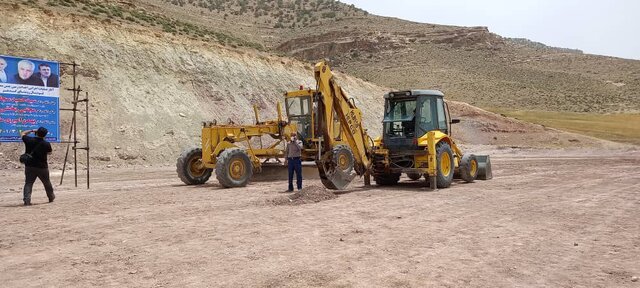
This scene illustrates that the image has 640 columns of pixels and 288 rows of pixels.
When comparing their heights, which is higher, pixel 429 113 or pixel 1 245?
pixel 429 113

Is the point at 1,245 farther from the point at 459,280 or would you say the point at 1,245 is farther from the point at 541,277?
the point at 541,277

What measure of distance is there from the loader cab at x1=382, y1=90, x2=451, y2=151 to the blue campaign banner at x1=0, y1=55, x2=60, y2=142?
8.82m

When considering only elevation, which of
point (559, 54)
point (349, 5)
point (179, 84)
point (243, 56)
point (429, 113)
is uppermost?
point (349, 5)

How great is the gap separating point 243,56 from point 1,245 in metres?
28.3

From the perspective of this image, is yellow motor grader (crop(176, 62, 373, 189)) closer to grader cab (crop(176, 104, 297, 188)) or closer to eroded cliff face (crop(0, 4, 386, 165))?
grader cab (crop(176, 104, 297, 188))

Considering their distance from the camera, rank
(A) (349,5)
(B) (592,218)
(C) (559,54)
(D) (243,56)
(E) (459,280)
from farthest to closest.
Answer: (A) (349,5) < (C) (559,54) < (D) (243,56) < (B) (592,218) < (E) (459,280)

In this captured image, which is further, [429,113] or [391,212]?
[429,113]

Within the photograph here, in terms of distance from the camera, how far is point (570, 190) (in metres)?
13.5

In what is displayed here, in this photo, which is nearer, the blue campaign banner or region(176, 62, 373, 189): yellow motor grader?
the blue campaign banner

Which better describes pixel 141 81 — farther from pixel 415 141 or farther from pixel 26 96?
pixel 415 141

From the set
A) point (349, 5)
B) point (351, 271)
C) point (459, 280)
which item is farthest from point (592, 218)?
point (349, 5)

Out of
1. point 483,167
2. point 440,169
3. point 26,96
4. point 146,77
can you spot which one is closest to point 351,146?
point 440,169

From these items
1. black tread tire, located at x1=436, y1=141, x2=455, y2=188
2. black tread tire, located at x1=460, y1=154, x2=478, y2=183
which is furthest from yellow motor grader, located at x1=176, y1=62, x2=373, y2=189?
black tread tire, located at x1=460, y1=154, x2=478, y2=183

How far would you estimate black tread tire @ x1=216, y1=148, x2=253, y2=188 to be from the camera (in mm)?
14211
